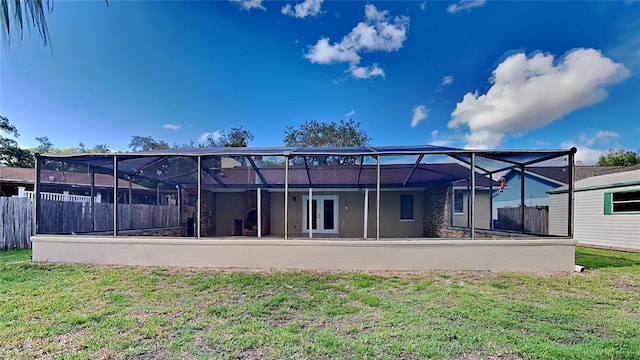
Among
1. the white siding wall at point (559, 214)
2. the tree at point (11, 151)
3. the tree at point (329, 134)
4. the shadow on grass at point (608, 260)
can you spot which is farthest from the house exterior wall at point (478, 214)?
the tree at point (11, 151)

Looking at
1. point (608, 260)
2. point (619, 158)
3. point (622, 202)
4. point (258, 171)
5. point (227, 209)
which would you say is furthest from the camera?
point (619, 158)

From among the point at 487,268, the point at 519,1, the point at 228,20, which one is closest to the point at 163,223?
the point at 228,20

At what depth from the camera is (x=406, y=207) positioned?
11.8m

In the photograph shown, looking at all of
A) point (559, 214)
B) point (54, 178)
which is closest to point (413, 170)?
point (559, 214)

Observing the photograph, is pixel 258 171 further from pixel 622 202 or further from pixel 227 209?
pixel 622 202

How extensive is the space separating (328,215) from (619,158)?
31.1 m

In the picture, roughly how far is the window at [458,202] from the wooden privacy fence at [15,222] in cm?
1338

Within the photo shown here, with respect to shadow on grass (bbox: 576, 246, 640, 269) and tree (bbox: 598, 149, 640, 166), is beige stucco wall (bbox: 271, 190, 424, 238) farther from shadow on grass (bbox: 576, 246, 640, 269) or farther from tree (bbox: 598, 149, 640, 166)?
tree (bbox: 598, 149, 640, 166)

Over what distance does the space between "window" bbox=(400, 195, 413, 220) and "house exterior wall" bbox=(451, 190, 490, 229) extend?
5.60ft

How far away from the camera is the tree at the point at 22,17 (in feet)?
2.89

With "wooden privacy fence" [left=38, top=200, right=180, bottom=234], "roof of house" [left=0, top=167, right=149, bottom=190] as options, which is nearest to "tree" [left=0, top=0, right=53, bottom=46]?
"wooden privacy fence" [left=38, top=200, right=180, bottom=234]

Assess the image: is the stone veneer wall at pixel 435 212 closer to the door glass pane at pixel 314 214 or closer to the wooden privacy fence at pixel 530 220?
the wooden privacy fence at pixel 530 220

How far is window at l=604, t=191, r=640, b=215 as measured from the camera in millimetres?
9203

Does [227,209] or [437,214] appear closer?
[437,214]
